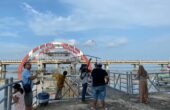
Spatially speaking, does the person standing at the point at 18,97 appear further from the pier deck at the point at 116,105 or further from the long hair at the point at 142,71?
the long hair at the point at 142,71

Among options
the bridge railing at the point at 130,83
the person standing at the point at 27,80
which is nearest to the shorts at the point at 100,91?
the person standing at the point at 27,80

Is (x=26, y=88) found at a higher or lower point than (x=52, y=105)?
higher

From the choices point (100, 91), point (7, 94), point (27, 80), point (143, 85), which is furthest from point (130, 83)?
point (7, 94)

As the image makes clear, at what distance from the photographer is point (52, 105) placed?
11688 millimetres

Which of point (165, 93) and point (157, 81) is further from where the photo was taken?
point (157, 81)

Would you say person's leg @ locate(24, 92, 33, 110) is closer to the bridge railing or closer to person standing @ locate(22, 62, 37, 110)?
person standing @ locate(22, 62, 37, 110)

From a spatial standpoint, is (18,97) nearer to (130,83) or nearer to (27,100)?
(27,100)

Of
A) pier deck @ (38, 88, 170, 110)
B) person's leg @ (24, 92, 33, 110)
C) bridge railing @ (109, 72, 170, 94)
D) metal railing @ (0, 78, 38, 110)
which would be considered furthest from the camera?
bridge railing @ (109, 72, 170, 94)

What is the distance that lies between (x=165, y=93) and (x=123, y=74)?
219cm

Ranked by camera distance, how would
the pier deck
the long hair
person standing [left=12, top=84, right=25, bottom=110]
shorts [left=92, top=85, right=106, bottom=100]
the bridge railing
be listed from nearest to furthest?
person standing [left=12, top=84, right=25, bottom=110] → shorts [left=92, top=85, right=106, bottom=100] → the pier deck → the long hair → the bridge railing

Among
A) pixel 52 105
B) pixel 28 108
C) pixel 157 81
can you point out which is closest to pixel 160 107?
pixel 52 105

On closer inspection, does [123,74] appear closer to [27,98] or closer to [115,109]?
[115,109]

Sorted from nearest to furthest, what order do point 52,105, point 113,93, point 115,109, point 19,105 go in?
point 19,105 < point 115,109 < point 52,105 < point 113,93

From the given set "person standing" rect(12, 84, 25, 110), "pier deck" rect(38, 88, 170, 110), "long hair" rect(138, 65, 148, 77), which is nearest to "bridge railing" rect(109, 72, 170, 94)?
"long hair" rect(138, 65, 148, 77)
